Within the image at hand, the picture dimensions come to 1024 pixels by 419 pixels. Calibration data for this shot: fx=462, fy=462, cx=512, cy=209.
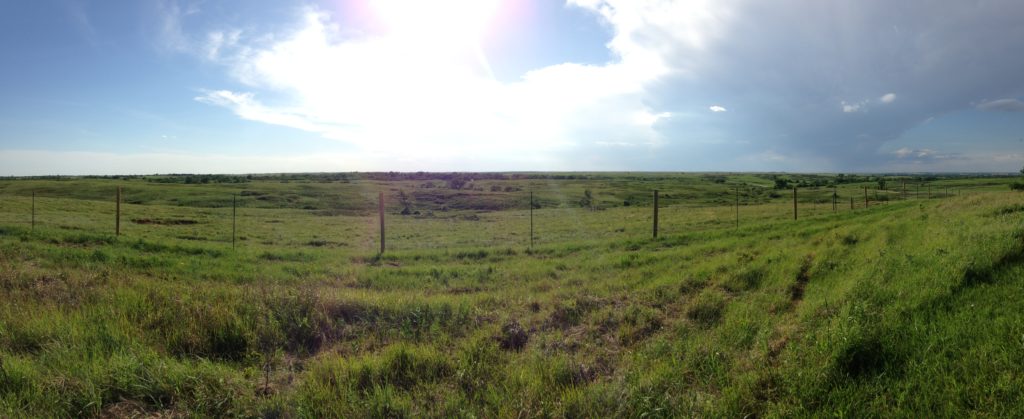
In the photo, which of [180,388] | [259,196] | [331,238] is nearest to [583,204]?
[331,238]

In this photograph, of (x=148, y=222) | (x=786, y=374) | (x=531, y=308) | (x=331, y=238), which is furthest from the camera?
(x=148, y=222)

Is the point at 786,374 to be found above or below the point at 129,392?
above

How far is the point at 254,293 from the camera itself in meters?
7.15

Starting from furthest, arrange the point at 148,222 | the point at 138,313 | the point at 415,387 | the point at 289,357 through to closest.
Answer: the point at 148,222, the point at 138,313, the point at 289,357, the point at 415,387

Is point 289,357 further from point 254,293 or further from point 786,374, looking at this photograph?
point 786,374

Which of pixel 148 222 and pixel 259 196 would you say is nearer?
pixel 148 222

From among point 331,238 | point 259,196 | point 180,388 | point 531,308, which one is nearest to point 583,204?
point 331,238

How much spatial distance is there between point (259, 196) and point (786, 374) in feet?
229

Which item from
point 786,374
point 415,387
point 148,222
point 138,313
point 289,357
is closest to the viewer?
point 786,374

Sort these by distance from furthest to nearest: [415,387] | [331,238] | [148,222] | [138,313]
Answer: [148,222] → [331,238] → [138,313] → [415,387]

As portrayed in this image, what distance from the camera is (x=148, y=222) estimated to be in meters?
31.3

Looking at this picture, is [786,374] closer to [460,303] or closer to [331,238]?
[460,303]

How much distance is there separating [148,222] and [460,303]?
33.6 meters

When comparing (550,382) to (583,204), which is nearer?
(550,382)
